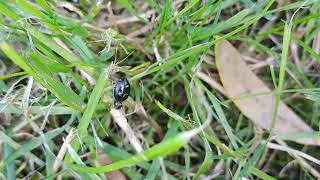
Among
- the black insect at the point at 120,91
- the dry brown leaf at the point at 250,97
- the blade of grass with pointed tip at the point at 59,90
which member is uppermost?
the blade of grass with pointed tip at the point at 59,90

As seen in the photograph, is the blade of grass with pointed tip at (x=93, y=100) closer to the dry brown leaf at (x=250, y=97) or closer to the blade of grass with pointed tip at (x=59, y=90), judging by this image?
the blade of grass with pointed tip at (x=59, y=90)

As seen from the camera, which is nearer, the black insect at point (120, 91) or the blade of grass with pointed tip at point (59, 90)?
the blade of grass with pointed tip at point (59, 90)

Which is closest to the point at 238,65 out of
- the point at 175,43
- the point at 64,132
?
the point at 175,43

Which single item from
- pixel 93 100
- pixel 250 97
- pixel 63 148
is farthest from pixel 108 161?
pixel 250 97

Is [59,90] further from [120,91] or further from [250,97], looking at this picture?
[250,97]

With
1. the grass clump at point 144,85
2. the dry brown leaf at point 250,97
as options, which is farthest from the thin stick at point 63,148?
the dry brown leaf at point 250,97
